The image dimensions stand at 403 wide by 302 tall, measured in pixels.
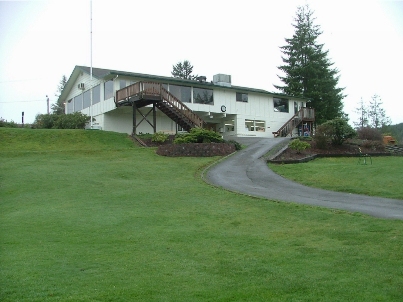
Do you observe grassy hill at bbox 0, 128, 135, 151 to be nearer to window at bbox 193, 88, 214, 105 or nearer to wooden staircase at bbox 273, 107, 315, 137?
window at bbox 193, 88, 214, 105

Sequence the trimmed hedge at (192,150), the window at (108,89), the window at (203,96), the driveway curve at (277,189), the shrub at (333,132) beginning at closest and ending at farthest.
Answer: the driveway curve at (277,189) → the trimmed hedge at (192,150) → the shrub at (333,132) → the window at (108,89) → the window at (203,96)

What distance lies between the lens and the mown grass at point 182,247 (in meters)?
5.46

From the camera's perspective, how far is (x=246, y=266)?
650 centimetres

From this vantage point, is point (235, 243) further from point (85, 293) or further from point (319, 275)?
point (85, 293)

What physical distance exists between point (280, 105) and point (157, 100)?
56.0 feet

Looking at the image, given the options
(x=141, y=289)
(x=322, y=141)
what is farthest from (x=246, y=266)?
(x=322, y=141)

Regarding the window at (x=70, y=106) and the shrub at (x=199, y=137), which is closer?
the shrub at (x=199, y=137)

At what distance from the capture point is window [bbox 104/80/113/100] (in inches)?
1319

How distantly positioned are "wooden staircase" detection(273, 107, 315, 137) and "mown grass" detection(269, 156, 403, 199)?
62.4 feet

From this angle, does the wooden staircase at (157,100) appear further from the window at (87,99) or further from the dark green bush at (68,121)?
the window at (87,99)

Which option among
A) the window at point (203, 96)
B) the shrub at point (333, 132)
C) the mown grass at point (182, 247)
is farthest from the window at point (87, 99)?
the mown grass at point (182, 247)

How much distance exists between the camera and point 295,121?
134 ft

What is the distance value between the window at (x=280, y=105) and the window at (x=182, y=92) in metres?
10.5

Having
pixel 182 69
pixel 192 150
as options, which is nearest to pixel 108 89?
pixel 192 150
